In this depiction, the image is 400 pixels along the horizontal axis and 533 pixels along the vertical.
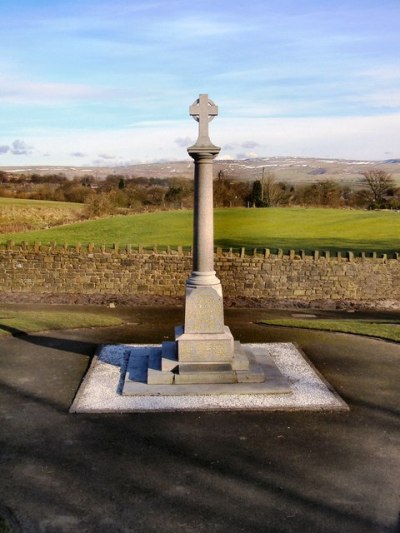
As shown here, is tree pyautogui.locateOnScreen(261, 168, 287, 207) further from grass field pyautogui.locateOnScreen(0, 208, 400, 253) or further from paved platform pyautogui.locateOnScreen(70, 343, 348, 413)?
paved platform pyautogui.locateOnScreen(70, 343, 348, 413)

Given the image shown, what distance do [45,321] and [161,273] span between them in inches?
228

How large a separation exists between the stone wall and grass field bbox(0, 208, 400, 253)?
31.5 ft

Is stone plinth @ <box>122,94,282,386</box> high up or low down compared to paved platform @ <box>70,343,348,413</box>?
up

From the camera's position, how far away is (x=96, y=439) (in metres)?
8.30

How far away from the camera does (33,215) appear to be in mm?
47438

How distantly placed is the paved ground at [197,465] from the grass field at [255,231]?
20.9 metres

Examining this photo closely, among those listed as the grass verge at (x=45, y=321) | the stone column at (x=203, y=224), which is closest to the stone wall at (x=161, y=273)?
the grass verge at (x=45, y=321)

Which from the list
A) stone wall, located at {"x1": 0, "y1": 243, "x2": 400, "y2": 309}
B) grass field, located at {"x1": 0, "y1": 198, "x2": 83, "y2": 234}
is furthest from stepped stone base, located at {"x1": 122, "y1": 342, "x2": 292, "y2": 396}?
grass field, located at {"x1": 0, "y1": 198, "x2": 83, "y2": 234}

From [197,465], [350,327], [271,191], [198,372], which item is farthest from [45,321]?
[271,191]

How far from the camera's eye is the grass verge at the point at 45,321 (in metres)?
14.4

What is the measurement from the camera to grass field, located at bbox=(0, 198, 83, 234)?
139 feet

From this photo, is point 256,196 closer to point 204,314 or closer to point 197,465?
point 204,314

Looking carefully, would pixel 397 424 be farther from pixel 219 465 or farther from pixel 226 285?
pixel 226 285

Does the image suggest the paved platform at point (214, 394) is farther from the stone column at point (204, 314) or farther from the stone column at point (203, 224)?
the stone column at point (203, 224)
